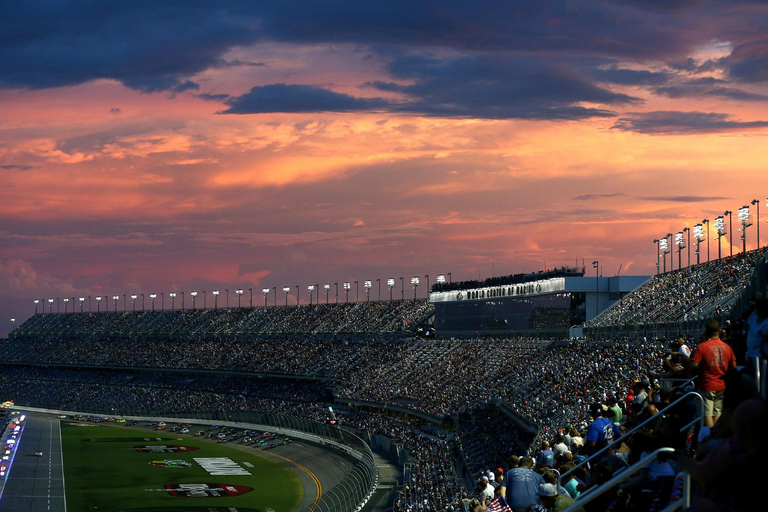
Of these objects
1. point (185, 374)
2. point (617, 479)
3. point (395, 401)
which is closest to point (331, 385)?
point (395, 401)

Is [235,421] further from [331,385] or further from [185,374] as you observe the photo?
[185,374]

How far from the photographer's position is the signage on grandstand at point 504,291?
268 feet

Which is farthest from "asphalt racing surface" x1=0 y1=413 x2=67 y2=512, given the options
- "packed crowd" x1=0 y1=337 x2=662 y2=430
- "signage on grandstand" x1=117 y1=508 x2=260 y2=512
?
"packed crowd" x1=0 y1=337 x2=662 y2=430

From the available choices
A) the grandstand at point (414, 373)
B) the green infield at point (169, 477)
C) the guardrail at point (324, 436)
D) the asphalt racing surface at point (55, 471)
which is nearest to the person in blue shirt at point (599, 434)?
the grandstand at point (414, 373)

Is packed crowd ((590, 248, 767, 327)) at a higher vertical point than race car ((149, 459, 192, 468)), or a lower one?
higher

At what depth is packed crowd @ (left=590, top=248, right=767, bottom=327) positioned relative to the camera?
51.3m

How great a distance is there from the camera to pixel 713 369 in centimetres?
1231

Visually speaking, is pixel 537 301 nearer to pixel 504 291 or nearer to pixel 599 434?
pixel 504 291

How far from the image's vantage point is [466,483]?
156 feet

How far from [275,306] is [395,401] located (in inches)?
2603

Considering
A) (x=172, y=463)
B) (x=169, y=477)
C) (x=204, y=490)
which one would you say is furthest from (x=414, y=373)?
(x=169, y=477)

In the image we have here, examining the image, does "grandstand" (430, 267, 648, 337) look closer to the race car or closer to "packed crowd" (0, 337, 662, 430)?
"packed crowd" (0, 337, 662, 430)

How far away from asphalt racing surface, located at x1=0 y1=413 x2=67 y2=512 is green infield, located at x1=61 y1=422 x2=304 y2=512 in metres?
1.00

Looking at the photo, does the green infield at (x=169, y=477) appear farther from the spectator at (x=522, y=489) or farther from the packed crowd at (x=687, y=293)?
the spectator at (x=522, y=489)
